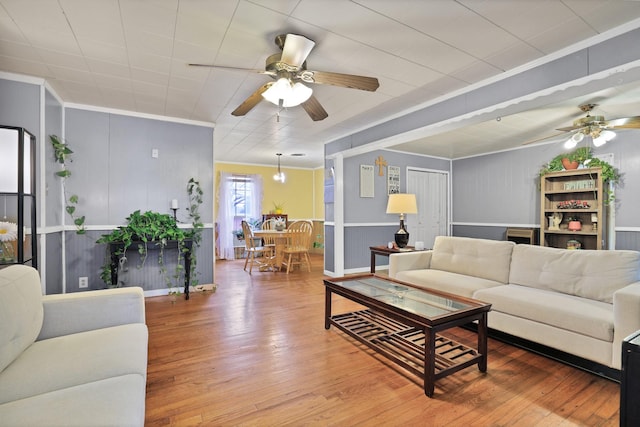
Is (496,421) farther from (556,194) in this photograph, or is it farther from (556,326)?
(556,194)

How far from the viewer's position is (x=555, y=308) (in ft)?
6.99

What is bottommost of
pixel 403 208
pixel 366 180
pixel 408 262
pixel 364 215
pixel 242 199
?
pixel 408 262

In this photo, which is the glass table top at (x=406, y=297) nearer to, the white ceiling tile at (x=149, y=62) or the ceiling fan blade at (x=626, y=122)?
the white ceiling tile at (x=149, y=62)

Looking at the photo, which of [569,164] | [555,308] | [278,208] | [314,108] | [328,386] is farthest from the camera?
[278,208]

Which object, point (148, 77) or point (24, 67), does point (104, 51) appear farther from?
point (24, 67)

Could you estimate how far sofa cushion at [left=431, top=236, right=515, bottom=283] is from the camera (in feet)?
9.70

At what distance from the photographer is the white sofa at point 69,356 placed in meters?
1.01

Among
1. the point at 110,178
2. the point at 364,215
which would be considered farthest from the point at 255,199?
the point at 110,178

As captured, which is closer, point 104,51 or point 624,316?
point 624,316

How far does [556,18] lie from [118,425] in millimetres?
3005

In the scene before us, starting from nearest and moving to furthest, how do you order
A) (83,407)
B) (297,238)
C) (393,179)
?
(83,407)
(297,238)
(393,179)

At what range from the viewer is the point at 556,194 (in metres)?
5.06

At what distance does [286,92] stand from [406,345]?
6.78 feet

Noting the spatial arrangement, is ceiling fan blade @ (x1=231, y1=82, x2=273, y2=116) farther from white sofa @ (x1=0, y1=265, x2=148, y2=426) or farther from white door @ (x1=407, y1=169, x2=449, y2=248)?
white door @ (x1=407, y1=169, x2=449, y2=248)
